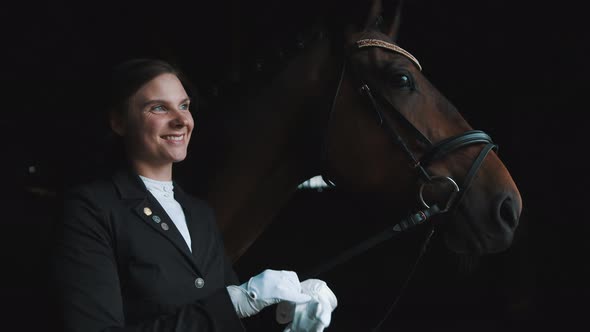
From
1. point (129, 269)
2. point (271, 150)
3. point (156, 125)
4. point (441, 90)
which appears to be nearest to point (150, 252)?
point (129, 269)

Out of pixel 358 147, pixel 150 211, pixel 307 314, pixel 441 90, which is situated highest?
pixel 150 211

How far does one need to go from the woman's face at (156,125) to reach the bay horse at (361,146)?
53cm

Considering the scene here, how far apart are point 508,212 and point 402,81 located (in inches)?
21.7

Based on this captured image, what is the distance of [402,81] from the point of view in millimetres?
1756

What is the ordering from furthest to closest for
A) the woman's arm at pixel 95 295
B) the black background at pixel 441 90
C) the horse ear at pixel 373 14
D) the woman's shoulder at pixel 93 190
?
the black background at pixel 441 90, the horse ear at pixel 373 14, the woman's shoulder at pixel 93 190, the woman's arm at pixel 95 295

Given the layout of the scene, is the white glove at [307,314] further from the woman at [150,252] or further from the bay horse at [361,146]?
the bay horse at [361,146]

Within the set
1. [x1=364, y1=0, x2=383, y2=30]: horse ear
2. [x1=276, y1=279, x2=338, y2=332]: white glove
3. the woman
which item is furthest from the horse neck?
[x1=276, y1=279, x2=338, y2=332]: white glove

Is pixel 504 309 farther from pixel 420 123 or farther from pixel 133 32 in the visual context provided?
pixel 133 32

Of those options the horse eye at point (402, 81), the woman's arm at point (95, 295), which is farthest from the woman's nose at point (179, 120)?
the horse eye at point (402, 81)

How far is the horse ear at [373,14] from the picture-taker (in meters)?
1.92

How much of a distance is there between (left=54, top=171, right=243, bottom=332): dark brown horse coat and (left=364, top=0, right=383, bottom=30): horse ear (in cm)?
110

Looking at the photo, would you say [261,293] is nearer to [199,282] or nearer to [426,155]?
Result: [199,282]

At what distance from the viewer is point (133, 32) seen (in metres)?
3.58

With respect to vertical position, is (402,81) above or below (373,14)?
below
